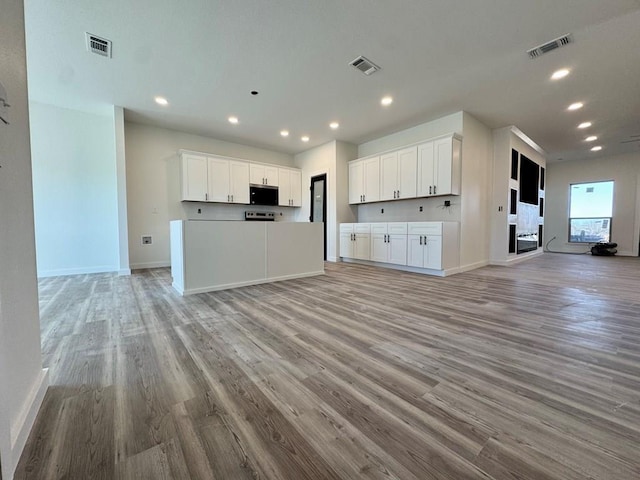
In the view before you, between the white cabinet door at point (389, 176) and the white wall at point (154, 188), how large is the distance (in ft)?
13.9

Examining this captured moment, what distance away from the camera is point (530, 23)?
2.67m

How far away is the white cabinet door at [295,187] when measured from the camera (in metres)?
7.32

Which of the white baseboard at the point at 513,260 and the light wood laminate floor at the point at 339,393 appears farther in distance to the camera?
the white baseboard at the point at 513,260

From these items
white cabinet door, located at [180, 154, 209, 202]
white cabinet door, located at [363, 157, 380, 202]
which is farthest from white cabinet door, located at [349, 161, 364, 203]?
white cabinet door, located at [180, 154, 209, 202]

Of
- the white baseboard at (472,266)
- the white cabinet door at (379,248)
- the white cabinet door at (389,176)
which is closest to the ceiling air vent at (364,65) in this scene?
the white cabinet door at (389,176)

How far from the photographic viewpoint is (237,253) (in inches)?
147

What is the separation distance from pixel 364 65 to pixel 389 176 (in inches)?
104

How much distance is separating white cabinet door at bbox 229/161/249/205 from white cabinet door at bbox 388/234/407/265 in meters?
Answer: 3.65

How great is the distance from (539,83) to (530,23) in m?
1.53

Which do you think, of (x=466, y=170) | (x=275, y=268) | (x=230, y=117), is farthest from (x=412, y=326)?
(x=230, y=117)

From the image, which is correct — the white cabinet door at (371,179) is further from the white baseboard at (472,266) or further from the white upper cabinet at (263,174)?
the white upper cabinet at (263,174)

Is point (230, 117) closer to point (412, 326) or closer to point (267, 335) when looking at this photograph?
point (267, 335)

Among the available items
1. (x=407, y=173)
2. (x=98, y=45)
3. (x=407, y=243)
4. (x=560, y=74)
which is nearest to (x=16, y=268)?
(x=98, y=45)

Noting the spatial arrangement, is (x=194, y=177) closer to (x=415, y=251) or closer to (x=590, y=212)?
(x=415, y=251)
